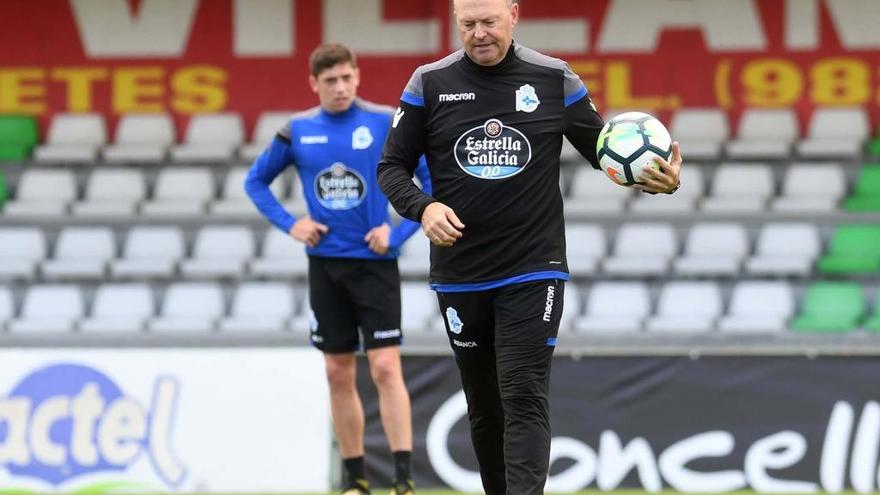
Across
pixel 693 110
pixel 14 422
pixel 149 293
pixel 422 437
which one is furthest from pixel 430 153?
pixel 693 110

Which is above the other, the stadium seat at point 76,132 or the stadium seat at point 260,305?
the stadium seat at point 76,132

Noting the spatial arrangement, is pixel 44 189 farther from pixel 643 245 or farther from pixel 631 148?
pixel 631 148

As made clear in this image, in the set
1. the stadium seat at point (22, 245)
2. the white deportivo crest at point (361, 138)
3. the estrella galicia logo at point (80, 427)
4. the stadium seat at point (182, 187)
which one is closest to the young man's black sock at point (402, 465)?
the white deportivo crest at point (361, 138)

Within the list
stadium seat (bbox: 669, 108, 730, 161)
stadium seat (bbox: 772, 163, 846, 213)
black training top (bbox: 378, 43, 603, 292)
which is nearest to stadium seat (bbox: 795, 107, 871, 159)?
stadium seat (bbox: 772, 163, 846, 213)

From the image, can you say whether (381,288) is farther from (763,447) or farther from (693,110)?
(693,110)

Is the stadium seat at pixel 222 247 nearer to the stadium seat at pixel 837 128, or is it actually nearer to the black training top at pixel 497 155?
the stadium seat at pixel 837 128

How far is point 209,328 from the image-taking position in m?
11.0

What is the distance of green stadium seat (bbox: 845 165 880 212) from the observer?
1259cm

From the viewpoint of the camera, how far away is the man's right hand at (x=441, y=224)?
16.7 feet

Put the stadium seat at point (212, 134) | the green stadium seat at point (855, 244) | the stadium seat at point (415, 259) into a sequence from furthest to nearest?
the stadium seat at point (212, 134), the green stadium seat at point (855, 244), the stadium seat at point (415, 259)

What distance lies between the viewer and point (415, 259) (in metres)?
11.8

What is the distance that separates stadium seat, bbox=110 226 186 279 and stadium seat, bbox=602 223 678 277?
11.4ft

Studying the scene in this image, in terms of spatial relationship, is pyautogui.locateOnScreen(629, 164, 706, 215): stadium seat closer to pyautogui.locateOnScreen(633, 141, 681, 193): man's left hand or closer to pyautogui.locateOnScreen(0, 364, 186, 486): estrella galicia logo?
pyautogui.locateOnScreen(0, 364, 186, 486): estrella galicia logo

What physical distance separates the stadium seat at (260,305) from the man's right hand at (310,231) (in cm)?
397
